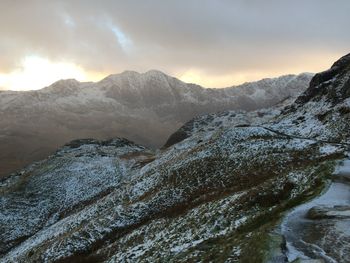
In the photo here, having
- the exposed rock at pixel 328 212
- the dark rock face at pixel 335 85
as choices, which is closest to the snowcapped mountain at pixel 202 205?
the exposed rock at pixel 328 212

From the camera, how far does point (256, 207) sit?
31203mm

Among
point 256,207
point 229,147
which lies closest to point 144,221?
point 256,207

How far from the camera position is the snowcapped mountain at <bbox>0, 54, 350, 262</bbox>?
82.3ft

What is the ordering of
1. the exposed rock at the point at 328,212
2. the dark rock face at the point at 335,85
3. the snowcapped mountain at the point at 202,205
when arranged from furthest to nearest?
1. the dark rock face at the point at 335,85
2. the exposed rock at the point at 328,212
3. the snowcapped mountain at the point at 202,205

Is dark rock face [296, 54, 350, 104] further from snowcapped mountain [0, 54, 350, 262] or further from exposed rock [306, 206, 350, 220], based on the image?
exposed rock [306, 206, 350, 220]

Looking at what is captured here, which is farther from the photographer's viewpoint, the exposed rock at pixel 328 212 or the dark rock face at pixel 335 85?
the dark rock face at pixel 335 85

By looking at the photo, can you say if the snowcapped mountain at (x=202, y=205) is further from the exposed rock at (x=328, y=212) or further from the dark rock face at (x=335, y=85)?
the dark rock face at (x=335, y=85)

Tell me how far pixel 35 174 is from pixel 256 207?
196 feet

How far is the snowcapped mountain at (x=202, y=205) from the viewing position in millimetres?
25094

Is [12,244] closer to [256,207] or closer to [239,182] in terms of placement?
[239,182]

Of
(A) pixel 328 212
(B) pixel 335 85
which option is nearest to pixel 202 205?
(A) pixel 328 212

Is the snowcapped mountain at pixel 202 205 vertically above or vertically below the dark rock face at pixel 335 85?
below

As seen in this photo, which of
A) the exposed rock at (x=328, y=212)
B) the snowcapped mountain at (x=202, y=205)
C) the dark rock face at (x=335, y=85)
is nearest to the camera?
the snowcapped mountain at (x=202, y=205)

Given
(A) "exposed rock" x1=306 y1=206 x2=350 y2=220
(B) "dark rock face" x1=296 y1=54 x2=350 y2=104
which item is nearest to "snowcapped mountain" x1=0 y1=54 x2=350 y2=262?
(A) "exposed rock" x1=306 y1=206 x2=350 y2=220
